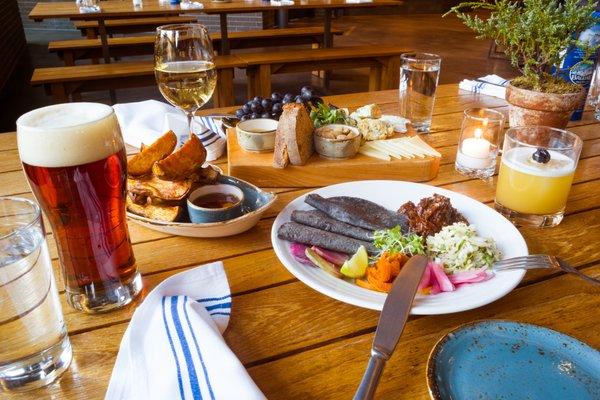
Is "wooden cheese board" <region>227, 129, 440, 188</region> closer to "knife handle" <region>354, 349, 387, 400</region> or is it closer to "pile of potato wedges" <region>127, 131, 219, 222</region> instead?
"pile of potato wedges" <region>127, 131, 219, 222</region>

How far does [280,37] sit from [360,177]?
15.8 ft

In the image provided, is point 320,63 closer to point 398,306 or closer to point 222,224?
point 222,224

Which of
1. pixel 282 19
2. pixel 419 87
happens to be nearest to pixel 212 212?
pixel 419 87

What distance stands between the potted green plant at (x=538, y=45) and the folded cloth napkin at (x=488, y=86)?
624 millimetres

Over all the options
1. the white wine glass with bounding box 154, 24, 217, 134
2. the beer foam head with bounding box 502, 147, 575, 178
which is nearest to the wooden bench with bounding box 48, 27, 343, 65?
the white wine glass with bounding box 154, 24, 217, 134

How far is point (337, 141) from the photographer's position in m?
1.35

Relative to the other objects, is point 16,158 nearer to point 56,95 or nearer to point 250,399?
point 250,399

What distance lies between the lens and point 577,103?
1.41m

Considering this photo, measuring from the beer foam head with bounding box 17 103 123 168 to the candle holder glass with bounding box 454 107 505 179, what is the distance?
3.31 feet

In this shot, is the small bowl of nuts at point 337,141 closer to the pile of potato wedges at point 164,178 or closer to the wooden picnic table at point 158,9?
the pile of potato wedges at point 164,178

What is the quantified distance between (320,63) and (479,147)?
3.52 metres

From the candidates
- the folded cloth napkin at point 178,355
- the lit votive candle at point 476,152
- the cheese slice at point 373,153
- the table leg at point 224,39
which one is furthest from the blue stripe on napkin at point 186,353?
the table leg at point 224,39

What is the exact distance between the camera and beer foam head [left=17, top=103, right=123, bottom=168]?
70 centimetres

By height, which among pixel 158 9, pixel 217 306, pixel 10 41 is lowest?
pixel 10 41
